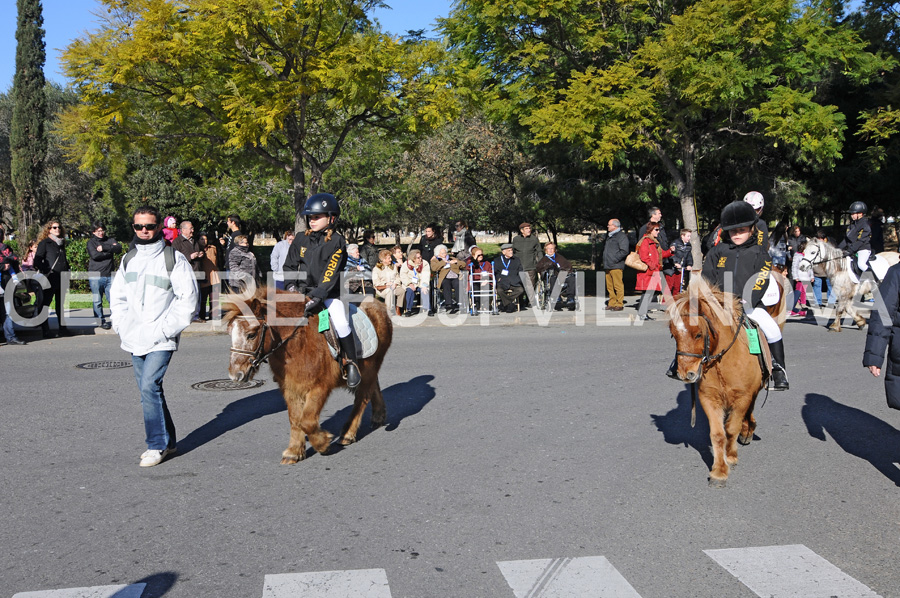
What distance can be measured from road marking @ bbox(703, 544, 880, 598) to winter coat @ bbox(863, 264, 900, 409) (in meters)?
1.74

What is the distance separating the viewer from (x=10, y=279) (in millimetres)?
13609

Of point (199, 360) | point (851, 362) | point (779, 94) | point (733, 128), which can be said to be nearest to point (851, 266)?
point (851, 362)

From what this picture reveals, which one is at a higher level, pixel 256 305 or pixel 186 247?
pixel 186 247

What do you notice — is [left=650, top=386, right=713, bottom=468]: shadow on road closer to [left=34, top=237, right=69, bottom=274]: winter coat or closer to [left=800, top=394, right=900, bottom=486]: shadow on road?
[left=800, top=394, right=900, bottom=486]: shadow on road

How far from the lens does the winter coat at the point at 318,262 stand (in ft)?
21.6

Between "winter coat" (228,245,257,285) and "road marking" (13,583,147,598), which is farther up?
"winter coat" (228,245,257,285)

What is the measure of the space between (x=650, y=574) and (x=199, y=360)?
8.62 m

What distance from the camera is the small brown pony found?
5.80 metres

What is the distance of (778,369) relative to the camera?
259 inches

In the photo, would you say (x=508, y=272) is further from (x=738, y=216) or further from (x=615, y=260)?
(x=738, y=216)

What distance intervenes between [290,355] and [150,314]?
3.88 ft

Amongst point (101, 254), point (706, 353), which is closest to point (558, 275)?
point (101, 254)

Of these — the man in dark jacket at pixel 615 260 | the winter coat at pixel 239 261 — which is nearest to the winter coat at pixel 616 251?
the man in dark jacket at pixel 615 260

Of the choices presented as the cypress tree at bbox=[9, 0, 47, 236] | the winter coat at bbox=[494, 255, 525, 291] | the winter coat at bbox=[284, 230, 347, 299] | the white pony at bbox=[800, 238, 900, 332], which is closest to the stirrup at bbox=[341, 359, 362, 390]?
the winter coat at bbox=[284, 230, 347, 299]
